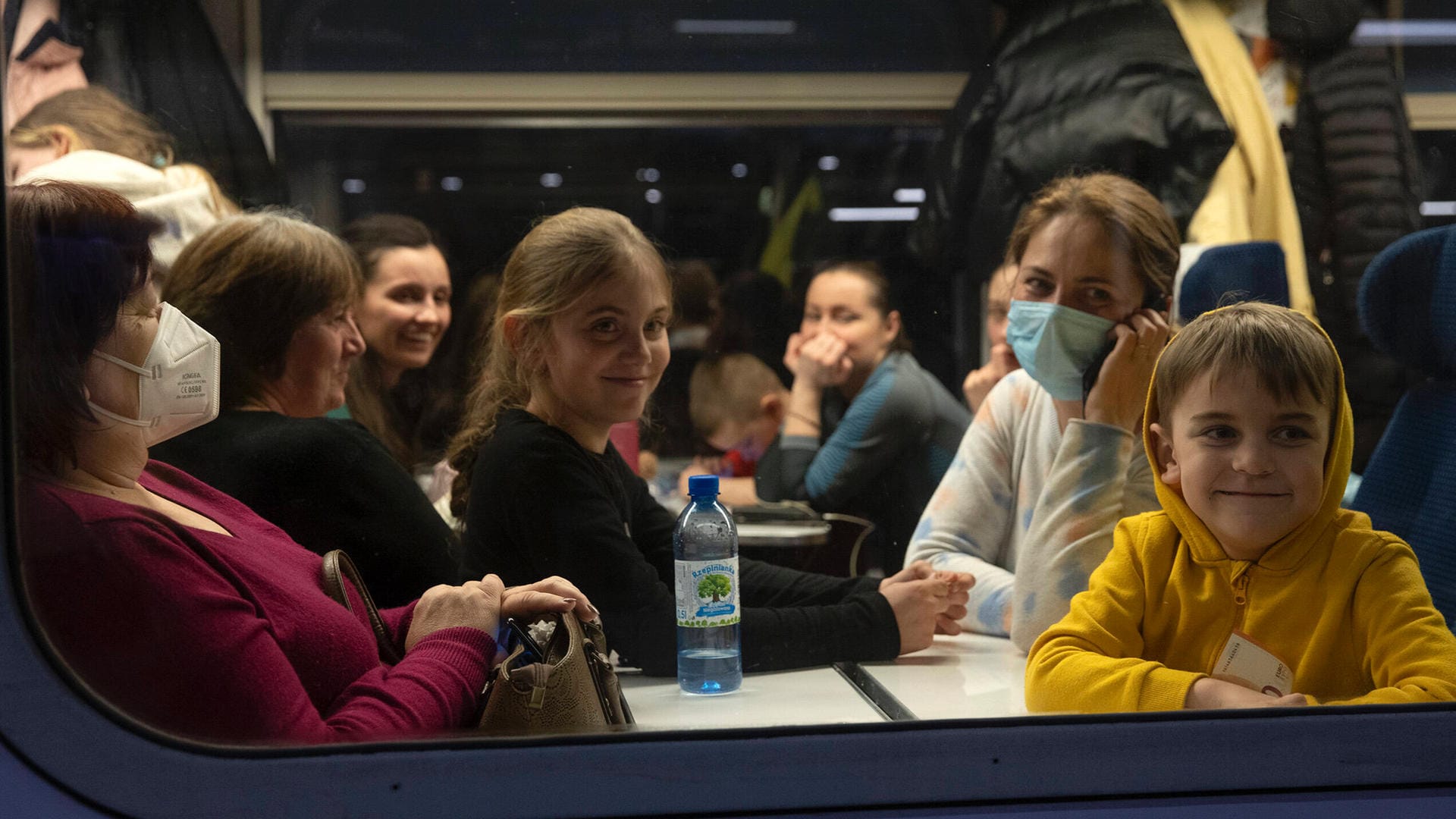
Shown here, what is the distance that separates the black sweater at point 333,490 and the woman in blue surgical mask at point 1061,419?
854 mm

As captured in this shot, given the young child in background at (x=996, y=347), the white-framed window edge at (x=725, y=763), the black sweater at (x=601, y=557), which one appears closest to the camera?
the white-framed window edge at (x=725, y=763)

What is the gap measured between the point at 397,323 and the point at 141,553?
150 cm

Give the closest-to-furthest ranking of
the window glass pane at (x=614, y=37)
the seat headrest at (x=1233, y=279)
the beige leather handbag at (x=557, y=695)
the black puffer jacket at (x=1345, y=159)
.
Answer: the beige leather handbag at (x=557, y=695), the seat headrest at (x=1233, y=279), the black puffer jacket at (x=1345, y=159), the window glass pane at (x=614, y=37)

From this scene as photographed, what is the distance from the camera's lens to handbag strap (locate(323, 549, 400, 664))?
1490mm

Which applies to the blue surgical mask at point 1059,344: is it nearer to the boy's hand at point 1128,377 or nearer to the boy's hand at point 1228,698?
the boy's hand at point 1128,377

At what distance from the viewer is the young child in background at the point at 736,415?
265 centimetres

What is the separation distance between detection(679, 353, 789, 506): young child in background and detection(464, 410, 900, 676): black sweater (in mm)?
797

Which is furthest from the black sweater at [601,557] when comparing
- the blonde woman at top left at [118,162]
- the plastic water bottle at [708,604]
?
the blonde woman at top left at [118,162]

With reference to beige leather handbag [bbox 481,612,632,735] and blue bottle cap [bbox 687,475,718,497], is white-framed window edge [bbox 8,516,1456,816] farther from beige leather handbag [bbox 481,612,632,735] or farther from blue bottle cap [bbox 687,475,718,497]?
blue bottle cap [bbox 687,475,718,497]

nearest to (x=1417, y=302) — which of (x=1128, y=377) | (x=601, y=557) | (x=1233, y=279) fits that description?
(x=1233, y=279)

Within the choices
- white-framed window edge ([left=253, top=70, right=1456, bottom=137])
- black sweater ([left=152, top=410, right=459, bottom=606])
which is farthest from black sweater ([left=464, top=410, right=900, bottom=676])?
white-framed window edge ([left=253, top=70, right=1456, bottom=137])

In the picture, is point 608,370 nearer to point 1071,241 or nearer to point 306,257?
point 306,257

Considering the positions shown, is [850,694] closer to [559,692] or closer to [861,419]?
[559,692]

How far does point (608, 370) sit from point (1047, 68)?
1456mm
